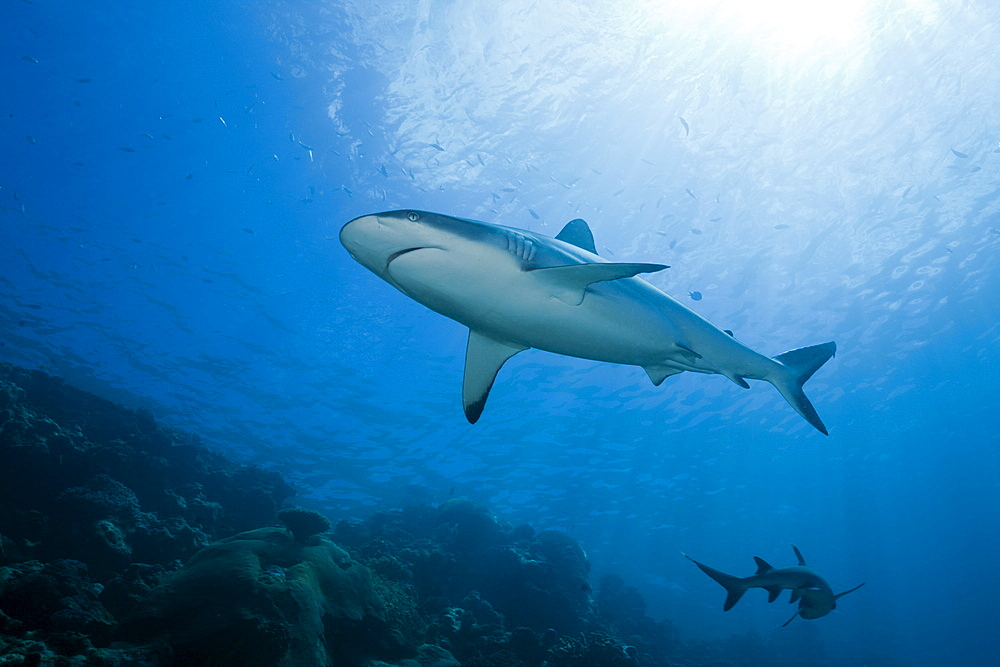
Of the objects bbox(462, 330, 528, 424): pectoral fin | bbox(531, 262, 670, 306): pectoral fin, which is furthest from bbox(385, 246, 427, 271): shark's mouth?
bbox(462, 330, 528, 424): pectoral fin

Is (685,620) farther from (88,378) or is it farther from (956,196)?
(88,378)

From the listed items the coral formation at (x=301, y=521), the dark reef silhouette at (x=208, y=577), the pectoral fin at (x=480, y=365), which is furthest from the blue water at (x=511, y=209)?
the pectoral fin at (x=480, y=365)

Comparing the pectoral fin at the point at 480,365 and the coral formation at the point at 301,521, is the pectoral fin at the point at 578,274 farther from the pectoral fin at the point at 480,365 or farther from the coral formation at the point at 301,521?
the coral formation at the point at 301,521

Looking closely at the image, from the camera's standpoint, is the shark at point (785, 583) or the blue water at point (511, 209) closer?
the shark at point (785, 583)

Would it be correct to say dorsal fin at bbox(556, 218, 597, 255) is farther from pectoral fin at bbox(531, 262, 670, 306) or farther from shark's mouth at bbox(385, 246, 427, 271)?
shark's mouth at bbox(385, 246, 427, 271)

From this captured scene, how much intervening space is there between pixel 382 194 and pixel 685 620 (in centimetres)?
6881

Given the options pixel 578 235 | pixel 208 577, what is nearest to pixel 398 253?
pixel 578 235

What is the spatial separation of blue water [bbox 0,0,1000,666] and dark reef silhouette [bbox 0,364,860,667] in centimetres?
652

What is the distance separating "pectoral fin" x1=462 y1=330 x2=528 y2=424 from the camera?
3.28 meters

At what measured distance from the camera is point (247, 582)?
16.5 ft

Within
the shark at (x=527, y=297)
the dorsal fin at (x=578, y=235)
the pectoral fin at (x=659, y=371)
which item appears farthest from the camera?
the dorsal fin at (x=578, y=235)

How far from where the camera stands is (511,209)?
1468 cm

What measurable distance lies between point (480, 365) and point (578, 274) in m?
1.36

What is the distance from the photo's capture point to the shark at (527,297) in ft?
7.23
